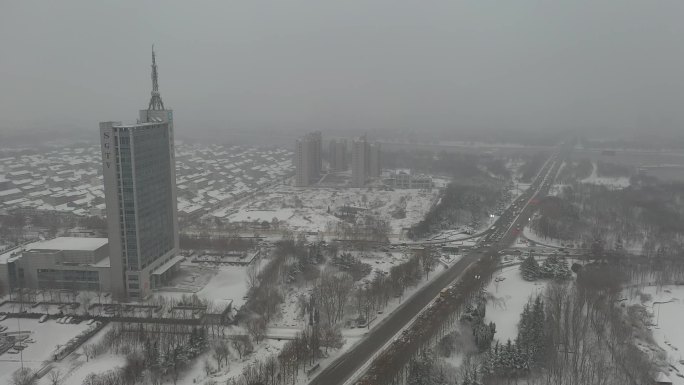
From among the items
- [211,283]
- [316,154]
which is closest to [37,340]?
[211,283]

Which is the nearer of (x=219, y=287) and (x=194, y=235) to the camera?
(x=219, y=287)

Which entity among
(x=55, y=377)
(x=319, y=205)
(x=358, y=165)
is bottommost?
(x=55, y=377)

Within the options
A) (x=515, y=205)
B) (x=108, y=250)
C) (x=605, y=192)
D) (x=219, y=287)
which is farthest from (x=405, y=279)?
(x=605, y=192)

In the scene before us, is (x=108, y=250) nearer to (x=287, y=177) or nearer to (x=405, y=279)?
(x=405, y=279)

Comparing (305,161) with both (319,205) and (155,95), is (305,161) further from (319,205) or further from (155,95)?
(155,95)

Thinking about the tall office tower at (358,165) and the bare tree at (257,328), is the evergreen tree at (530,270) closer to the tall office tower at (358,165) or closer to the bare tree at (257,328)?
the bare tree at (257,328)

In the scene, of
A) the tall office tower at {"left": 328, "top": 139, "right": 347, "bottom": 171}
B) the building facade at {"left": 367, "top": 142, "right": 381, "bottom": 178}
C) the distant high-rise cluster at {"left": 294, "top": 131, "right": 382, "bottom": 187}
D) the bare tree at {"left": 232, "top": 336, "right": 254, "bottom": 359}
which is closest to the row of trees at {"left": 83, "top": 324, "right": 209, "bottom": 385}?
the bare tree at {"left": 232, "top": 336, "right": 254, "bottom": 359}

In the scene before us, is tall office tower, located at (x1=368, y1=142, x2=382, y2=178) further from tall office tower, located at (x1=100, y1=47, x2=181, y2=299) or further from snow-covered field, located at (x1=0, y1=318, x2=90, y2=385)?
snow-covered field, located at (x1=0, y1=318, x2=90, y2=385)
